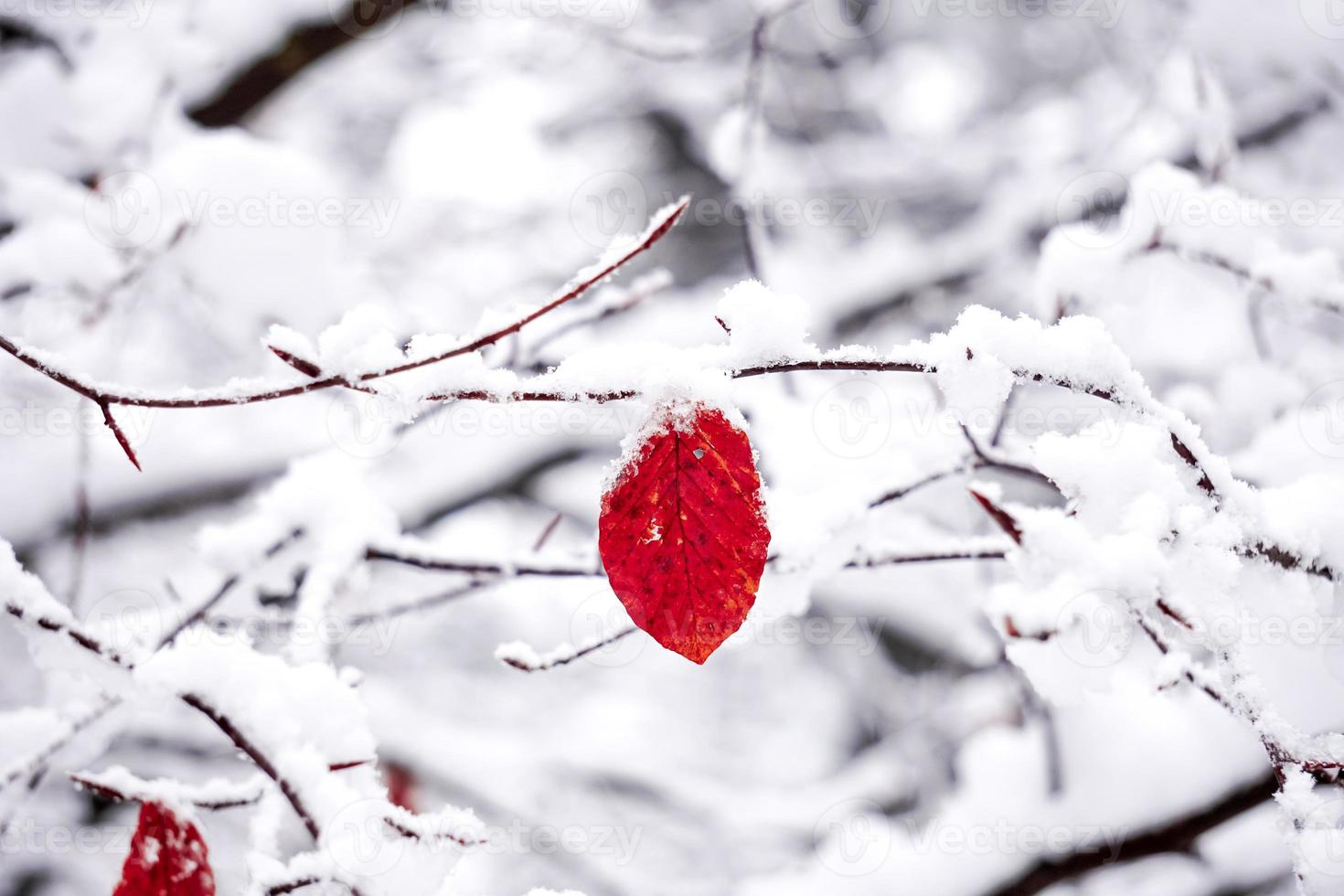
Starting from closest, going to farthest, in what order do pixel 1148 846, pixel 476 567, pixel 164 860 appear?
pixel 164 860 → pixel 476 567 → pixel 1148 846

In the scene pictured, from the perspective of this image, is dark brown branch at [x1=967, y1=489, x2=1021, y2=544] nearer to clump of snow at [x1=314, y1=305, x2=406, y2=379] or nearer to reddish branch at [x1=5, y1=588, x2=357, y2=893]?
clump of snow at [x1=314, y1=305, x2=406, y2=379]

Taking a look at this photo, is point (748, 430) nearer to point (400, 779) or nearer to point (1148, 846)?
point (1148, 846)

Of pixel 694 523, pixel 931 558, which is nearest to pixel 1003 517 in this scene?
pixel 931 558

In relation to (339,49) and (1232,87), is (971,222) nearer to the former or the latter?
(1232,87)

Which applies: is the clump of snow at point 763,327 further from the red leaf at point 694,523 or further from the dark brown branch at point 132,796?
the dark brown branch at point 132,796

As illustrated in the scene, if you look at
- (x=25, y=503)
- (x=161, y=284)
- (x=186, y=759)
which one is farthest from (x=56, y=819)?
(x=161, y=284)

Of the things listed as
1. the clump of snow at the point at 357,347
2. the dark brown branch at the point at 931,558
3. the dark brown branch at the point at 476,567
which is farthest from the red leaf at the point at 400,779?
the clump of snow at the point at 357,347
